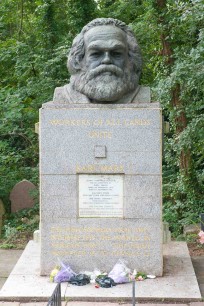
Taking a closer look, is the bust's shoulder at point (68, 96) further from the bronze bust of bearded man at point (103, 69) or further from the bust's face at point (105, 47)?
the bust's face at point (105, 47)

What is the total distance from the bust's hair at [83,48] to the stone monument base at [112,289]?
2.27 meters

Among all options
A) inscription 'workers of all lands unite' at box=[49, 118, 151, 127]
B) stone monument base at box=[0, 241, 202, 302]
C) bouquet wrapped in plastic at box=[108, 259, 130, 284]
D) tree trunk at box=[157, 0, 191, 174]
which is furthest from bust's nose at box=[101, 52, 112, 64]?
tree trunk at box=[157, 0, 191, 174]

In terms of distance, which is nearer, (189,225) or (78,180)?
(78,180)

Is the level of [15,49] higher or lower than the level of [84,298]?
higher

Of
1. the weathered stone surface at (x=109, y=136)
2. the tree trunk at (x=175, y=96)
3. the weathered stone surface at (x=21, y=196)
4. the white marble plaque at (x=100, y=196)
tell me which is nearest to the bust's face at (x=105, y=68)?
the weathered stone surface at (x=109, y=136)

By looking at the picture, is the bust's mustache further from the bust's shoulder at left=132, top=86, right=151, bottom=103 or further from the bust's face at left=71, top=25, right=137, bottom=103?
the bust's shoulder at left=132, top=86, right=151, bottom=103

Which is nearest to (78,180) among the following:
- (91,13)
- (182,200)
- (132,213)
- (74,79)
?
(132,213)

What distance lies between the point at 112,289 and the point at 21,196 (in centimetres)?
587

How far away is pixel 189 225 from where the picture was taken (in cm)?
915

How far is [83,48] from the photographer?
636cm

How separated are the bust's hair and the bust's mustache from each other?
28cm

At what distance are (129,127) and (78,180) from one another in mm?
775

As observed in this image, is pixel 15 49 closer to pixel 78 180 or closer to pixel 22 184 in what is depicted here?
pixel 22 184

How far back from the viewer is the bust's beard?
6051 mm
